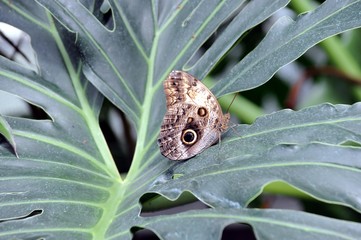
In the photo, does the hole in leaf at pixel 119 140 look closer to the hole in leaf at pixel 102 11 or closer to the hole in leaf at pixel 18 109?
the hole in leaf at pixel 18 109

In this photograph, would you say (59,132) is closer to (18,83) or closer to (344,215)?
(18,83)

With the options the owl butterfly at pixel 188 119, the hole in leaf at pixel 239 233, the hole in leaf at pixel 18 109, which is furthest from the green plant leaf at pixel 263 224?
the hole in leaf at pixel 239 233

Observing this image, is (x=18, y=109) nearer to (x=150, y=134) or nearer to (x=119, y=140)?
(x=119, y=140)

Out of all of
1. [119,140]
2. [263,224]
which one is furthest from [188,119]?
[119,140]

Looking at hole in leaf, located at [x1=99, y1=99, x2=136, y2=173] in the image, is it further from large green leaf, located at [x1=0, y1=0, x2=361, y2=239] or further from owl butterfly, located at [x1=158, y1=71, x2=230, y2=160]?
owl butterfly, located at [x1=158, y1=71, x2=230, y2=160]

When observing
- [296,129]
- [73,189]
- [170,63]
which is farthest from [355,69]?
[73,189]
